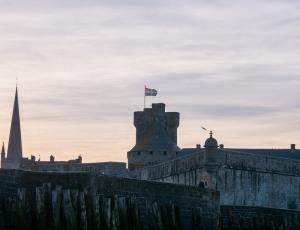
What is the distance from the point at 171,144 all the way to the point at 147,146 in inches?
86.6

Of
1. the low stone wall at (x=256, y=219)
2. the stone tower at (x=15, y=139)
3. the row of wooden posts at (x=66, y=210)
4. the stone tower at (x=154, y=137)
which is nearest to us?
the row of wooden posts at (x=66, y=210)

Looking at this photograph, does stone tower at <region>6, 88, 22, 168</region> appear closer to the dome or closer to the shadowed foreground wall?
the dome

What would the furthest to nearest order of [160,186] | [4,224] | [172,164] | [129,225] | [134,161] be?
1. [134,161]
2. [172,164]
3. [160,186]
4. [129,225]
5. [4,224]

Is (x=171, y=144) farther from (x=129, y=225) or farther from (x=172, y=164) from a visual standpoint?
(x=129, y=225)

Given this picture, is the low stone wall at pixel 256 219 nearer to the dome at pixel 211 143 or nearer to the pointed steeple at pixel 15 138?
the dome at pixel 211 143

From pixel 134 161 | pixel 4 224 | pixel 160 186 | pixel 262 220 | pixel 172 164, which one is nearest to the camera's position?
pixel 4 224

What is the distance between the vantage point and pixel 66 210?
89.4 ft

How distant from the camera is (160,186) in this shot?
32.6 meters

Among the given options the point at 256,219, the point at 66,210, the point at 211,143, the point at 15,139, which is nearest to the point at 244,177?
the point at 211,143

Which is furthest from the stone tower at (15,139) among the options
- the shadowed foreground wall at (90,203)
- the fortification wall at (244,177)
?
the shadowed foreground wall at (90,203)

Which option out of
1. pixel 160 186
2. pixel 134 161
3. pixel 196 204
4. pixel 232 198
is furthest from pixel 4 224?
pixel 134 161

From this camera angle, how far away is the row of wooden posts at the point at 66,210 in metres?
26.3

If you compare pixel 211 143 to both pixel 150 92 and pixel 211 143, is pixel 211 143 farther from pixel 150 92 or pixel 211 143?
pixel 150 92

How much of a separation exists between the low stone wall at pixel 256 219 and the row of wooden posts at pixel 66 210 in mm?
8310
